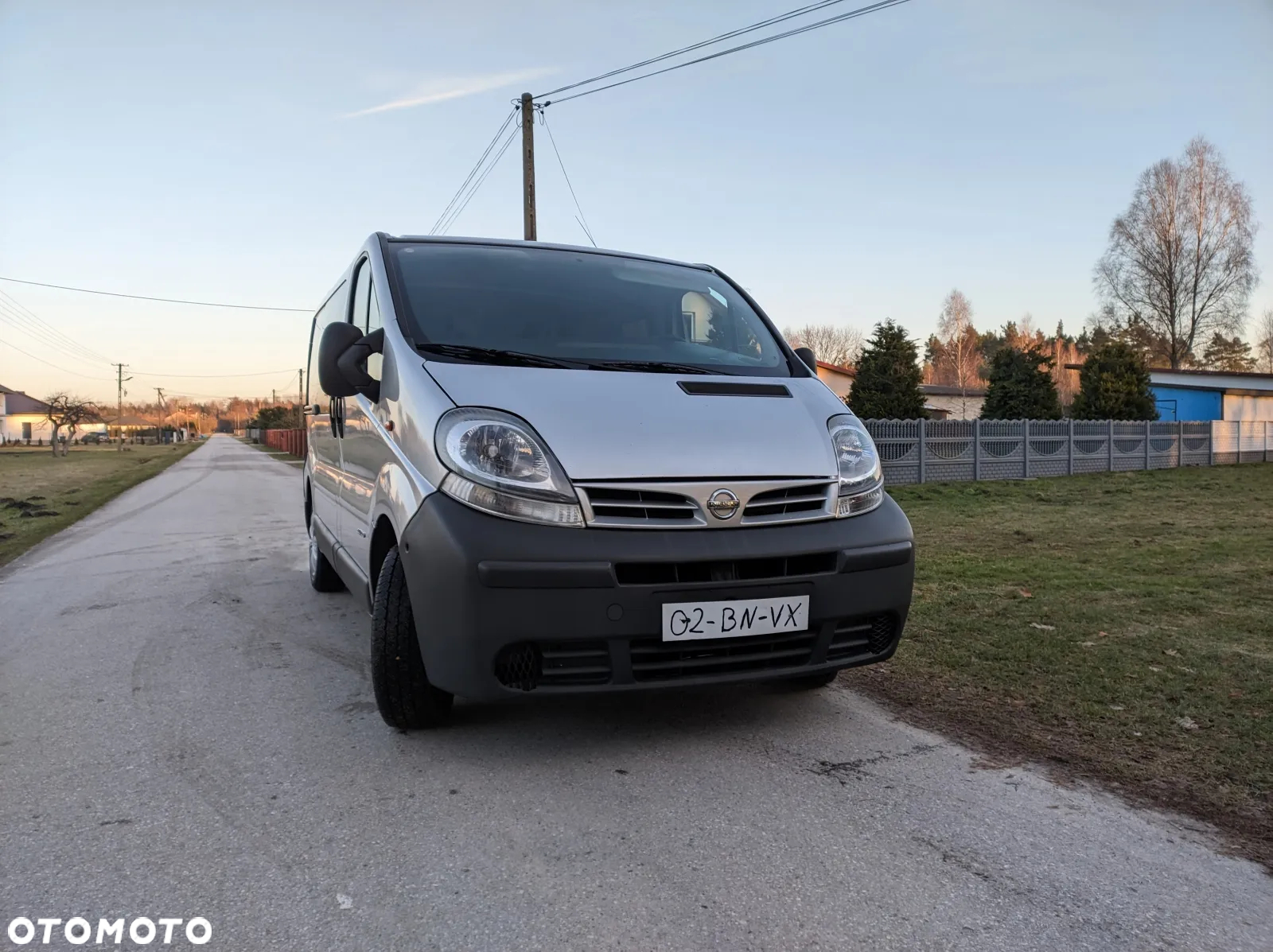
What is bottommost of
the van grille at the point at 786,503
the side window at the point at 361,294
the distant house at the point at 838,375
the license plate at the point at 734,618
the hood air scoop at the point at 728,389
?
the license plate at the point at 734,618

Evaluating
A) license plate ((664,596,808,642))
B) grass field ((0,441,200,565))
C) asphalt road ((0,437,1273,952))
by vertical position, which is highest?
license plate ((664,596,808,642))

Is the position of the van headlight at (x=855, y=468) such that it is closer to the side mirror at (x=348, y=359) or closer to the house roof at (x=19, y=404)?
the side mirror at (x=348, y=359)

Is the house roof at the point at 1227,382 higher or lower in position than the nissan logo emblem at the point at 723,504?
higher

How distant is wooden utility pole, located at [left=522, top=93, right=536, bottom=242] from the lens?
58.6 feet

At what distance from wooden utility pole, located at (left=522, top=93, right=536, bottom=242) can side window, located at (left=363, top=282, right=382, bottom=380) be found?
14.3 metres

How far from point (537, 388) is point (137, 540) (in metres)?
7.91

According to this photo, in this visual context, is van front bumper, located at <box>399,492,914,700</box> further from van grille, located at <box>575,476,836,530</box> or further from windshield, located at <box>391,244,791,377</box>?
windshield, located at <box>391,244,791,377</box>

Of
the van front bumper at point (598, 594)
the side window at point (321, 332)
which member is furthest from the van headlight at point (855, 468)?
the side window at point (321, 332)

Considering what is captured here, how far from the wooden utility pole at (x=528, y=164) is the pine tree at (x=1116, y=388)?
17806mm

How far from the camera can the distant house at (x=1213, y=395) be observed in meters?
32.1

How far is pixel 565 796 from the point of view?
8.84ft

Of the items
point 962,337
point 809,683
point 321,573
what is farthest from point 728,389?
point 962,337

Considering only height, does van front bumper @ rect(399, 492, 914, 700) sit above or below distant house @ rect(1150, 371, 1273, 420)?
below

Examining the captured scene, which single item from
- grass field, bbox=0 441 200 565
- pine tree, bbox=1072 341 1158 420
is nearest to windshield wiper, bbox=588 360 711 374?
grass field, bbox=0 441 200 565
